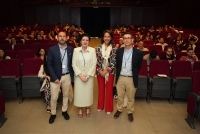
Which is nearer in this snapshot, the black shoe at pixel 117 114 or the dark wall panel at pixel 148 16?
the black shoe at pixel 117 114

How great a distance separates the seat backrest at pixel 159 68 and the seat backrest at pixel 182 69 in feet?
0.53

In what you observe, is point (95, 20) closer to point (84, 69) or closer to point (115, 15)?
point (115, 15)

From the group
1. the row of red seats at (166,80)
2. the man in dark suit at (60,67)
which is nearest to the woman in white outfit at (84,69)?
the man in dark suit at (60,67)

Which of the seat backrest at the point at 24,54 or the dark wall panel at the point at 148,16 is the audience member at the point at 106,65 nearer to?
the seat backrest at the point at 24,54

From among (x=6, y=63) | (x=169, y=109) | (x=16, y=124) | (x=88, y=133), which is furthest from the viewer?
(x=6, y=63)

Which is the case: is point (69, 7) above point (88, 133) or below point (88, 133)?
above

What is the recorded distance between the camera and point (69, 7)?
19641mm

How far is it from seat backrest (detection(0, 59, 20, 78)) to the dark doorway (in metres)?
15.6

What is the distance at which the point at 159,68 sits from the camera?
4.91 meters

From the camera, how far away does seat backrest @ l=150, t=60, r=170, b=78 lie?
16.1 feet

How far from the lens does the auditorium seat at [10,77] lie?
446 centimetres

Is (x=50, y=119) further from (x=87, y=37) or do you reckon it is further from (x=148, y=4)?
(x=148, y=4)

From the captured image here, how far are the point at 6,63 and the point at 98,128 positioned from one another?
2.57 m

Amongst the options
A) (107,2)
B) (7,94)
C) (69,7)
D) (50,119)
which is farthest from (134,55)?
(69,7)
